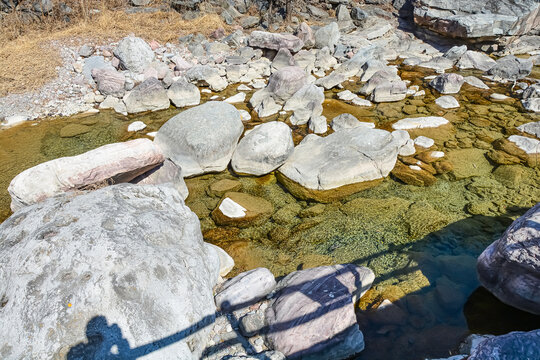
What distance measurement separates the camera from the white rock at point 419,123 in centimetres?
853

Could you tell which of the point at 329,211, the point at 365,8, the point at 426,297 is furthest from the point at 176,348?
the point at 365,8

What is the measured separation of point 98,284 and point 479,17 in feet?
52.7

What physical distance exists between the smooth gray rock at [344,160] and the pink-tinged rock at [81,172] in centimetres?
261

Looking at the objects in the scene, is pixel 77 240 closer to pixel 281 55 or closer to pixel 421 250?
pixel 421 250

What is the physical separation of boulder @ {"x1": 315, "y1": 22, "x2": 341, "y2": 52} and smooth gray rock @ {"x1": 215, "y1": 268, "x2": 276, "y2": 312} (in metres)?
11.5

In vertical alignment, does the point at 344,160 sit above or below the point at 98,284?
below

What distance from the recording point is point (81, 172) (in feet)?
16.0

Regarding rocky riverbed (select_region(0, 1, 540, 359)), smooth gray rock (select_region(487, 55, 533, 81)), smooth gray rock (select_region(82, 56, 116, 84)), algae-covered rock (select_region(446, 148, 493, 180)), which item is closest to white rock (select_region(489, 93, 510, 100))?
rocky riverbed (select_region(0, 1, 540, 359))

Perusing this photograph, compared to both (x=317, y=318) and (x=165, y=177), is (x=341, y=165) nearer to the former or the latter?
(x=165, y=177)

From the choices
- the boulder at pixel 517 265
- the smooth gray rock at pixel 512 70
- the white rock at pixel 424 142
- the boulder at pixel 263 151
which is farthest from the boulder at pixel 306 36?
the boulder at pixel 517 265

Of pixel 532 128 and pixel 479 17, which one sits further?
pixel 479 17

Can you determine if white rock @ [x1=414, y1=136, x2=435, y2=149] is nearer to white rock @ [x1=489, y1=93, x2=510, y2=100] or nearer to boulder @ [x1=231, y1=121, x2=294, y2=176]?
boulder @ [x1=231, y1=121, x2=294, y2=176]

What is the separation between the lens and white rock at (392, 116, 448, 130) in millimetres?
8531

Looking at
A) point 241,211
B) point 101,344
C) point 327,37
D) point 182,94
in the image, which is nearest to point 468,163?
point 241,211
